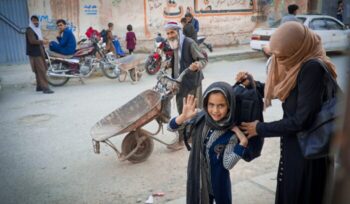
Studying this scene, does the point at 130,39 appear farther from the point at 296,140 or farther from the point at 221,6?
the point at 296,140

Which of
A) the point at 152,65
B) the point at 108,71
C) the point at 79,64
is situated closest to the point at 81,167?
the point at 79,64

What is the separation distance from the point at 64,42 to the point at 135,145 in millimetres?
5670

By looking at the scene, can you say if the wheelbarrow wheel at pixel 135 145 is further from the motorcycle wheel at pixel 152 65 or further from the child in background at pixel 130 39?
the child in background at pixel 130 39

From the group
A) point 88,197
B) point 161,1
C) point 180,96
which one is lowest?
point 88,197

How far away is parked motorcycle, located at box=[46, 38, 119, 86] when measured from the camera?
9164mm

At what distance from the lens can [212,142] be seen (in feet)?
7.89

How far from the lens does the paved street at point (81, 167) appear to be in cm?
371

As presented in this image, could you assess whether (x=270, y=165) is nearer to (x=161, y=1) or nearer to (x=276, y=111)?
(x=276, y=111)

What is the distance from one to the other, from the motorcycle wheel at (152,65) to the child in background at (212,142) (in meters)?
8.08

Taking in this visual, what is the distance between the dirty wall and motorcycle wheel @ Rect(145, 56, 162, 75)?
305 centimetres

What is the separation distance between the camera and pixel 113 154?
486 cm

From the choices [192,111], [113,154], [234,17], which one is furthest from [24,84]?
[234,17]

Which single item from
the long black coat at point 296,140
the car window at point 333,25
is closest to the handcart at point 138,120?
the long black coat at point 296,140

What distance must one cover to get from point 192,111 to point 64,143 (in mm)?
3378
